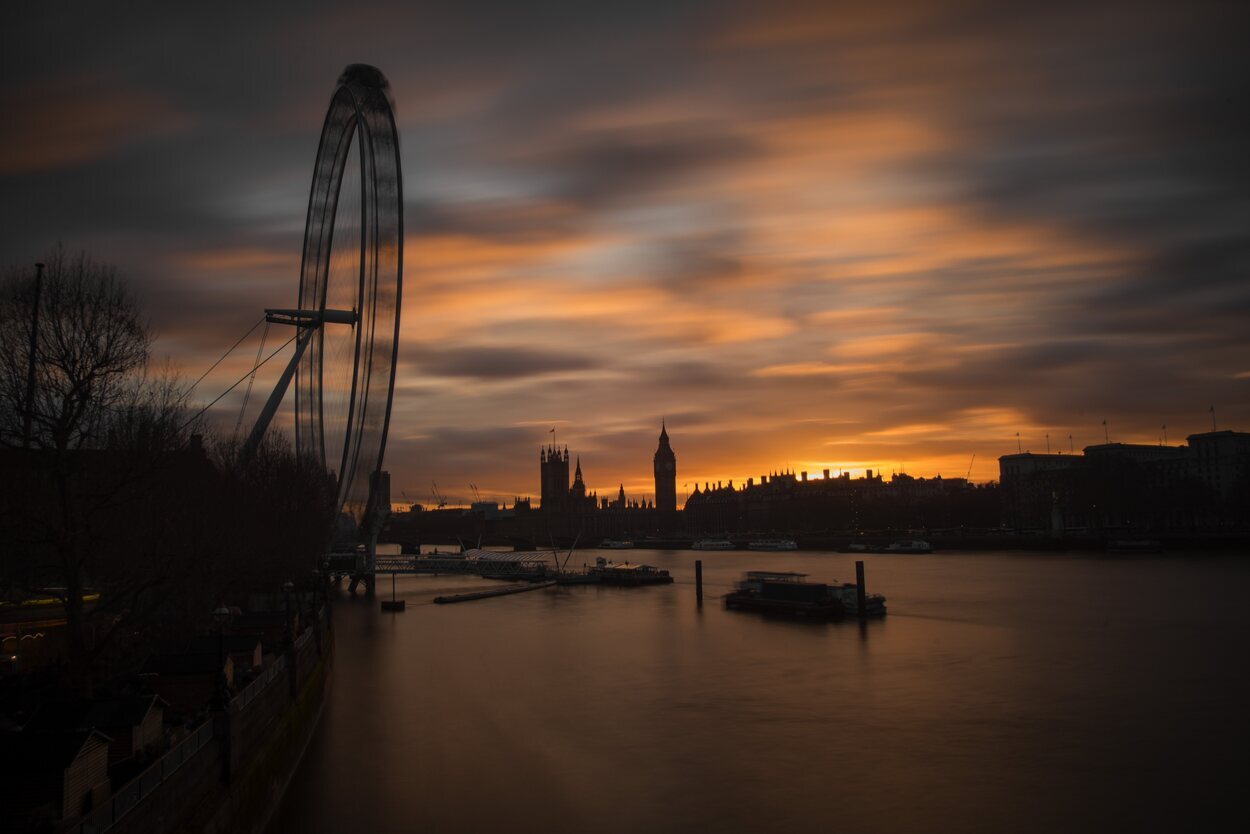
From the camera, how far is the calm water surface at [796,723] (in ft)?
55.0

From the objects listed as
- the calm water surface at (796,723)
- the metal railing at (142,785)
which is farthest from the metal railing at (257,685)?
the calm water surface at (796,723)

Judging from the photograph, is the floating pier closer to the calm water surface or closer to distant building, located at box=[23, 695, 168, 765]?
the calm water surface

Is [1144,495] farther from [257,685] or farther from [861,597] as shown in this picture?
[257,685]

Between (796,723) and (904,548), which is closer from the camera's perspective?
(796,723)

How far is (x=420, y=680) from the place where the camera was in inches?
1169

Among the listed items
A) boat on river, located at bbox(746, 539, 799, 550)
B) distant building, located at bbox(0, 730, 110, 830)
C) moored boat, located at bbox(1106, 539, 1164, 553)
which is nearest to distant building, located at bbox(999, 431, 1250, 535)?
moored boat, located at bbox(1106, 539, 1164, 553)

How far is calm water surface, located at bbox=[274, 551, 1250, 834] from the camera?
1677 cm

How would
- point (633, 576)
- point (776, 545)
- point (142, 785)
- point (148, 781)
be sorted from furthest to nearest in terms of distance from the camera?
1. point (776, 545)
2. point (633, 576)
3. point (148, 781)
4. point (142, 785)

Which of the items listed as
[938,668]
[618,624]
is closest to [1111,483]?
[618,624]

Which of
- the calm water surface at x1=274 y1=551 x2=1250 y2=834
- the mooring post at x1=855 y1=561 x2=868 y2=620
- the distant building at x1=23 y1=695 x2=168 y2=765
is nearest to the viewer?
the distant building at x1=23 y1=695 x2=168 y2=765

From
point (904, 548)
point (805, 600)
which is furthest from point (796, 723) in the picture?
point (904, 548)

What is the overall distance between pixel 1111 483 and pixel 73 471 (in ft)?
324

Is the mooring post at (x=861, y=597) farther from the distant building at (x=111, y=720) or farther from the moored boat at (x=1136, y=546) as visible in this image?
the moored boat at (x=1136, y=546)

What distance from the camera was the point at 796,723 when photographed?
22984 mm
